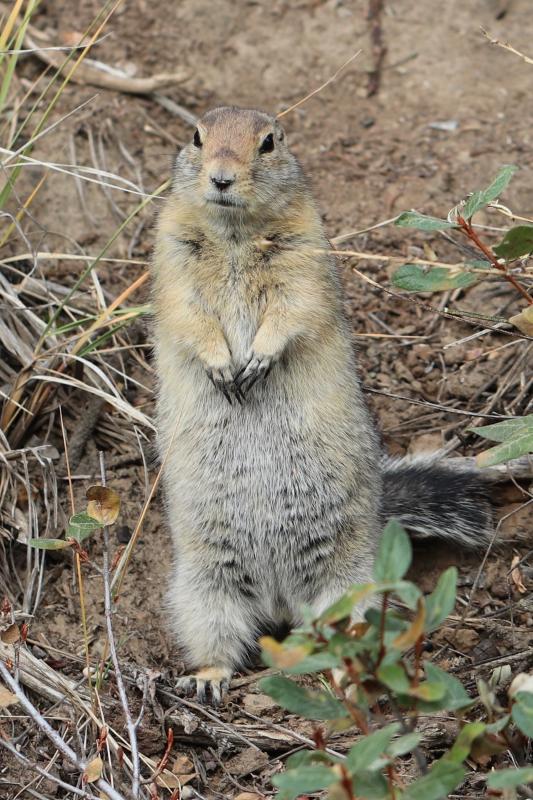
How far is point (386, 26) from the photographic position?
7.62 metres

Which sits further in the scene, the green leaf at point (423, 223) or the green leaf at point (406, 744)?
the green leaf at point (423, 223)

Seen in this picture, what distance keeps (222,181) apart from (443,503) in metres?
1.99

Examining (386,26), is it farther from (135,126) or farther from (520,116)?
(135,126)

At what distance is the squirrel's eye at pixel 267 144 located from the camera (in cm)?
472

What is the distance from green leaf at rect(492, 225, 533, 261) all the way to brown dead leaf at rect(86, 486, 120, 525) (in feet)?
5.30

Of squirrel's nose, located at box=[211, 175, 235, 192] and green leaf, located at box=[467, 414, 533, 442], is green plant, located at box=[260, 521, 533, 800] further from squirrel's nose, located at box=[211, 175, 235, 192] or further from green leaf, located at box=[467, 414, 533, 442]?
squirrel's nose, located at box=[211, 175, 235, 192]

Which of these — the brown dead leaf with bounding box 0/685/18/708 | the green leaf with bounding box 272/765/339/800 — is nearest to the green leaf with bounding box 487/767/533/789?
the green leaf with bounding box 272/765/339/800

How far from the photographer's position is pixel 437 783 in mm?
2779

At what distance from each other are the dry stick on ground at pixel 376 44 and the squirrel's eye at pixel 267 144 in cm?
287

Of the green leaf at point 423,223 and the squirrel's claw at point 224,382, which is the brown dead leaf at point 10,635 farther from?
the green leaf at point 423,223

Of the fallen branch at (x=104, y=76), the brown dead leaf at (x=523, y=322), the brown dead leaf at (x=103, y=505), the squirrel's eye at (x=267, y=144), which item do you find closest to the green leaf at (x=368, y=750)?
the brown dead leaf at (x=103, y=505)

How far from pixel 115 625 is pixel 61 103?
3662mm

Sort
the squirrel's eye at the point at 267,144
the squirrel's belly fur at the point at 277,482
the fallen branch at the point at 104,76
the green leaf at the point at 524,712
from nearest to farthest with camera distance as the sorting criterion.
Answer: the green leaf at the point at 524,712
the squirrel's eye at the point at 267,144
the squirrel's belly fur at the point at 277,482
the fallen branch at the point at 104,76

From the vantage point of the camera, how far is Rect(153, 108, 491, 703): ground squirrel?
4777 millimetres
